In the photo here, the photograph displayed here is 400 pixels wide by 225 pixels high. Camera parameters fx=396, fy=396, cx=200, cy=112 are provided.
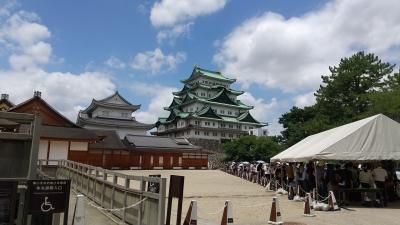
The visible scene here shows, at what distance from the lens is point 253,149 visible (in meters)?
56.0

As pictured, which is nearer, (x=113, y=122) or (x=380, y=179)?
(x=380, y=179)

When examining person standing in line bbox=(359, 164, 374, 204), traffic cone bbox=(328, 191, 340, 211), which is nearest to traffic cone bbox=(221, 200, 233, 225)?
traffic cone bbox=(328, 191, 340, 211)

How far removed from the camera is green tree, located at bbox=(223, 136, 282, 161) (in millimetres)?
55938

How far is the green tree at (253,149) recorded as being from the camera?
2202 inches

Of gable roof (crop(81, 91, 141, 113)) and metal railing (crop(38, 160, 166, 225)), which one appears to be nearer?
metal railing (crop(38, 160, 166, 225))

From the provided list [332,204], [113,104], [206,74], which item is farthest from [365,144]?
[206,74]

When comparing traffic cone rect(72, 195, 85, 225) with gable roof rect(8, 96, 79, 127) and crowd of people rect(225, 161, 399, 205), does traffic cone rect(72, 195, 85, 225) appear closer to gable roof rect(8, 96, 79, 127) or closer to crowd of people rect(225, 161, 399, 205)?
crowd of people rect(225, 161, 399, 205)

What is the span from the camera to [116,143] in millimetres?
50656

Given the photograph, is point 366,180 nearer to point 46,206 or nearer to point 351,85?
point 46,206

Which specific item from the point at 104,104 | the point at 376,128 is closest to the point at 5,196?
the point at 376,128

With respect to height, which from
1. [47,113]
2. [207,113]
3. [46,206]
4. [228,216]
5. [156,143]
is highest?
[207,113]

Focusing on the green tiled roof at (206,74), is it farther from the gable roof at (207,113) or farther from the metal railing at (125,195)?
the metal railing at (125,195)

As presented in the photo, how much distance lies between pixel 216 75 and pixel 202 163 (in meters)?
37.0

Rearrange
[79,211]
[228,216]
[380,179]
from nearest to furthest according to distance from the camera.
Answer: [79,211], [228,216], [380,179]
